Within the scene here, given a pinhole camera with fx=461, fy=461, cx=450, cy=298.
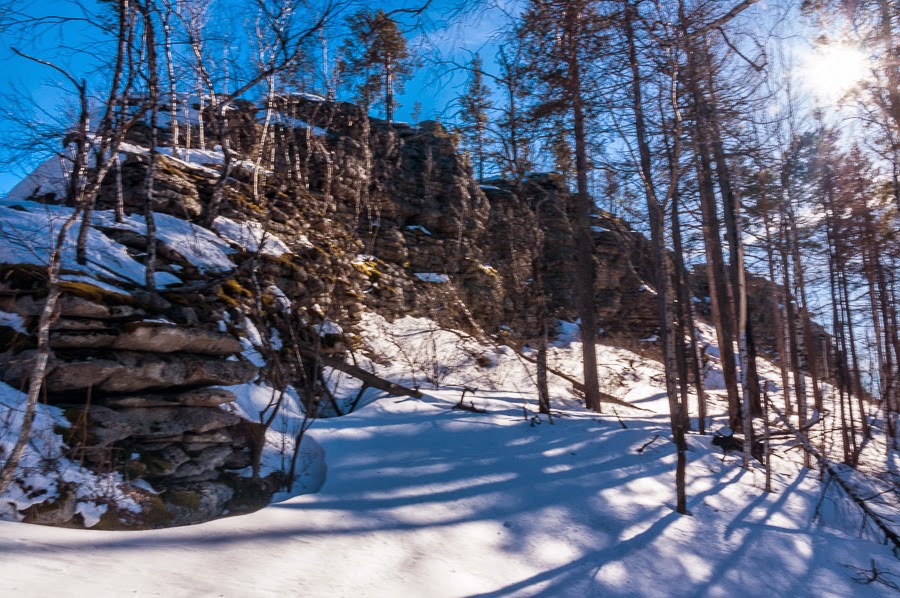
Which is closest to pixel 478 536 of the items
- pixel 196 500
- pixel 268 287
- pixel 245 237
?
pixel 196 500

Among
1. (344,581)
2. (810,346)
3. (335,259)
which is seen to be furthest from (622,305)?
(344,581)

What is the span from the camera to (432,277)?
19.1 m

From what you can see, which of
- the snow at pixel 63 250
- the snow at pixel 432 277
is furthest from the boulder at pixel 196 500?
the snow at pixel 432 277

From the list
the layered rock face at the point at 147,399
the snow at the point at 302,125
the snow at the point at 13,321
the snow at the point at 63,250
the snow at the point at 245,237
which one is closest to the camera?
the layered rock face at the point at 147,399

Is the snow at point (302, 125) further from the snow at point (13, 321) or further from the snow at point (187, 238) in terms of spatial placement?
the snow at point (13, 321)

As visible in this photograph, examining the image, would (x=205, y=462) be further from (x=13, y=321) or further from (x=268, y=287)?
(x=268, y=287)

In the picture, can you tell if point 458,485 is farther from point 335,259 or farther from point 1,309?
point 335,259

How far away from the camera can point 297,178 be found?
17.4 m

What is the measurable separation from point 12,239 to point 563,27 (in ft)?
21.2

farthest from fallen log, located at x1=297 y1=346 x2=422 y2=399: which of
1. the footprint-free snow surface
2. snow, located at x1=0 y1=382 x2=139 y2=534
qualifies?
snow, located at x1=0 y1=382 x2=139 y2=534

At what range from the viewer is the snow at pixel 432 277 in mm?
18753

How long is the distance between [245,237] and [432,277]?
30.3 ft

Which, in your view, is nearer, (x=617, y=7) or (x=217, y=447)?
(x=617, y=7)

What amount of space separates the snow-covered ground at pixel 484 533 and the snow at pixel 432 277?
34.6 ft
